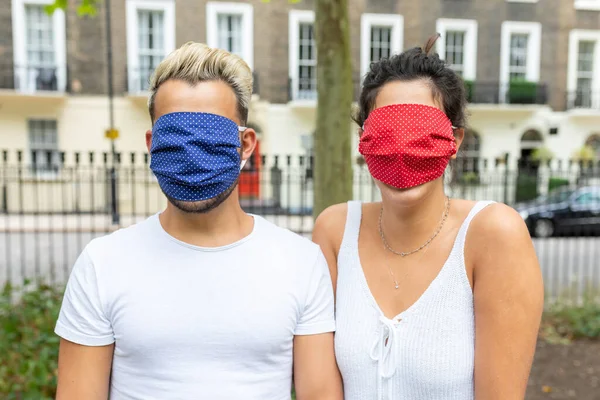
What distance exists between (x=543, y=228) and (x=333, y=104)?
36.7 ft

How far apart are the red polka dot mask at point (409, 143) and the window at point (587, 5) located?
948 inches

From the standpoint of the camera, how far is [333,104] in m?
4.22

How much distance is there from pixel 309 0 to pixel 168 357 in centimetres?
1983

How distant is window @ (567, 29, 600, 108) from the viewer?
878 inches

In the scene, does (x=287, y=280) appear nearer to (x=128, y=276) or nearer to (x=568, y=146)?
(x=128, y=276)

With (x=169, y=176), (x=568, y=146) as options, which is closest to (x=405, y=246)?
(x=169, y=176)

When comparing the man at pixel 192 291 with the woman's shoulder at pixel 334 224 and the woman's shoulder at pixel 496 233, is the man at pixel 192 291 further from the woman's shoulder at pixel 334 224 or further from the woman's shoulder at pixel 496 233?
the woman's shoulder at pixel 496 233

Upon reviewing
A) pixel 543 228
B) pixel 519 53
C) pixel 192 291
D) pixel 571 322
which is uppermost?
pixel 519 53

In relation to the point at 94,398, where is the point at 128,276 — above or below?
above

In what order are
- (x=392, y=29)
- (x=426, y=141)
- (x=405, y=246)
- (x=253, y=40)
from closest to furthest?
(x=426, y=141), (x=405, y=246), (x=253, y=40), (x=392, y=29)

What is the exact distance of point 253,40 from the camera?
1961 cm

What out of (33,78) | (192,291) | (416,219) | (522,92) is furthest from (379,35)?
(192,291)

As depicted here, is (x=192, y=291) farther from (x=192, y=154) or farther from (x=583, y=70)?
(x=583, y=70)

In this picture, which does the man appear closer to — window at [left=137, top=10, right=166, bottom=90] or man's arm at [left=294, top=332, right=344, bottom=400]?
man's arm at [left=294, top=332, right=344, bottom=400]
